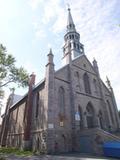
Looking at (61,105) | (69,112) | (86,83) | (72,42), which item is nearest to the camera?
(61,105)

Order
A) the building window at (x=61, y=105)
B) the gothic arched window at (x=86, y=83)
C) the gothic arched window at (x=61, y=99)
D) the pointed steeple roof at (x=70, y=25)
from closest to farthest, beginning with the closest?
the building window at (x=61, y=105) → the gothic arched window at (x=61, y=99) → the gothic arched window at (x=86, y=83) → the pointed steeple roof at (x=70, y=25)

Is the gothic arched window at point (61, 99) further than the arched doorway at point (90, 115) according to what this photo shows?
No

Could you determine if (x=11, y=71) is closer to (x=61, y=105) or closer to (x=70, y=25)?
(x=61, y=105)

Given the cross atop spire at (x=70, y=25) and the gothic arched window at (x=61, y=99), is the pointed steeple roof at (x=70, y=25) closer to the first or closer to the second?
the cross atop spire at (x=70, y=25)

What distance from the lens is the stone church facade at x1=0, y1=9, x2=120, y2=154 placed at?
15008 mm

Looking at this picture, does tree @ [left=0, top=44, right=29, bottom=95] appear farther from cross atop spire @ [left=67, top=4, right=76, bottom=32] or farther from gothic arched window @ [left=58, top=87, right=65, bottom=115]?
cross atop spire @ [left=67, top=4, right=76, bottom=32]

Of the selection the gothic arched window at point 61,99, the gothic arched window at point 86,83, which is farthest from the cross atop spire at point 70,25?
the gothic arched window at point 61,99

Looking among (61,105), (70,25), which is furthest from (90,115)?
(70,25)

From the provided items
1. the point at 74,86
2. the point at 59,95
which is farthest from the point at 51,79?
the point at 74,86

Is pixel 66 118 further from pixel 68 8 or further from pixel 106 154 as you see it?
pixel 68 8

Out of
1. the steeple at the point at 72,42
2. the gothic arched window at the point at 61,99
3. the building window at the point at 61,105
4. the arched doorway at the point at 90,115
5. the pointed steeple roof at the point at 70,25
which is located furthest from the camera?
the pointed steeple roof at the point at 70,25

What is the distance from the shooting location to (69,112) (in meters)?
18.1

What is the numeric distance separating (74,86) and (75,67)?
4.30 metres

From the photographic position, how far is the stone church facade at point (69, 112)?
15008 mm
